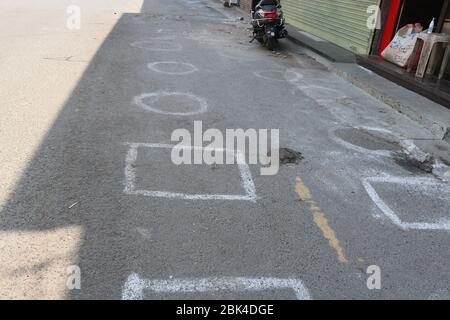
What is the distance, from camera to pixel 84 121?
5.50 m

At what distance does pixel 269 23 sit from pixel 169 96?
548 centimetres

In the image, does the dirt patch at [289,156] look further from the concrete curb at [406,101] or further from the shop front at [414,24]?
the shop front at [414,24]

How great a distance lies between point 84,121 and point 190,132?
1367 mm

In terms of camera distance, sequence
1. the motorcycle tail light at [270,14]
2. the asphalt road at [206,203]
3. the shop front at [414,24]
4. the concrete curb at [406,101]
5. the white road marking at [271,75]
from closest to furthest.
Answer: the asphalt road at [206,203] < the concrete curb at [406,101] < the shop front at [414,24] < the white road marking at [271,75] < the motorcycle tail light at [270,14]

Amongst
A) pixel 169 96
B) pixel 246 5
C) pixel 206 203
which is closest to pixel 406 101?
pixel 169 96

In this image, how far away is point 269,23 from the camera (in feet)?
36.7

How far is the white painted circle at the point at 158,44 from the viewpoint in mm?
10120

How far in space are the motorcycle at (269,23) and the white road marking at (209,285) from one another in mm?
8948

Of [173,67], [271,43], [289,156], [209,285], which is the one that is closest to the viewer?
[209,285]

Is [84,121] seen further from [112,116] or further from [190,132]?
[190,132]

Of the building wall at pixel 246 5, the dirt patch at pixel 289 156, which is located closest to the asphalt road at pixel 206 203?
the dirt patch at pixel 289 156

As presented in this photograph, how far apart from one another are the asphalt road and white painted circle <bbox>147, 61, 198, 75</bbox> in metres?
0.71

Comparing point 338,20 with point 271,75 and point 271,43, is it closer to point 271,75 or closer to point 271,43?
point 271,43

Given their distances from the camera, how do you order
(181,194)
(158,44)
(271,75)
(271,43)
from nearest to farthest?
(181,194) < (271,75) < (158,44) < (271,43)
